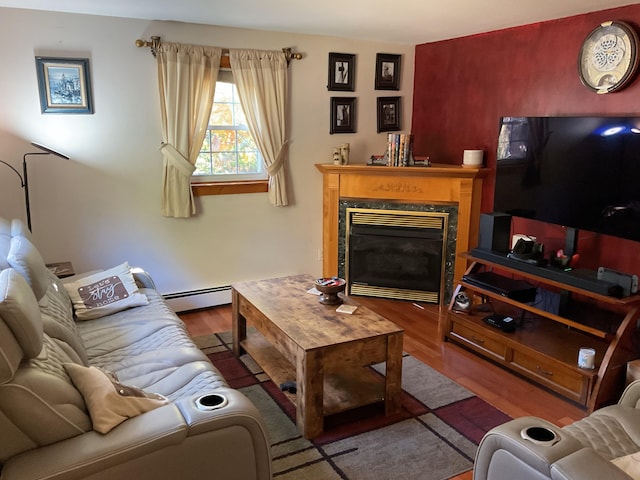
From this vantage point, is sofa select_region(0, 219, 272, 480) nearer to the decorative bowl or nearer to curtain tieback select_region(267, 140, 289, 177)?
the decorative bowl

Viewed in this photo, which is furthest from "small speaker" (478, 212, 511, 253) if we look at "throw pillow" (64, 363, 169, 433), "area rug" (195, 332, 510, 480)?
"throw pillow" (64, 363, 169, 433)

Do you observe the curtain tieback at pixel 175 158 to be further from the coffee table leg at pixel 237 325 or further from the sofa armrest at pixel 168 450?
the sofa armrest at pixel 168 450

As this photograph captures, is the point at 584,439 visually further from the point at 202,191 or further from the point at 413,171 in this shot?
the point at 202,191

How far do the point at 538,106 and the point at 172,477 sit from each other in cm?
340

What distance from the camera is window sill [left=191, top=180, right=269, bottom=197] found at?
412cm

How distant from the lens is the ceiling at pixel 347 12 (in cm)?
317

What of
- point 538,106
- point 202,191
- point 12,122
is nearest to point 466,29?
point 538,106

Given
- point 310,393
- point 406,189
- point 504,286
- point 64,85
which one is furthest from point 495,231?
point 64,85

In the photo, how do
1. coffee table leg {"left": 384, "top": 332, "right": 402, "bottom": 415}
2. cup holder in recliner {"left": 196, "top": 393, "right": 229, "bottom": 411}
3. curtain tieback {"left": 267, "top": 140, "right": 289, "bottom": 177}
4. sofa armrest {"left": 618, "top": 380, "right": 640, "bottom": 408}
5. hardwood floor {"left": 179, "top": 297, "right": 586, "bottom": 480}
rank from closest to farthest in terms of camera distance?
cup holder in recliner {"left": 196, "top": 393, "right": 229, "bottom": 411}
sofa armrest {"left": 618, "top": 380, "right": 640, "bottom": 408}
coffee table leg {"left": 384, "top": 332, "right": 402, "bottom": 415}
hardwood floor {"left": 179, "top": 297, "right": 586, "bottom": 480}
curtain tieback {"left": 267, "top": 140, "right": 289, "bottom": 177}

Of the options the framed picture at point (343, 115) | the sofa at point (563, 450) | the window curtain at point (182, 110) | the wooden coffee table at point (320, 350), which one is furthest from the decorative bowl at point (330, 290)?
the framed picture at point (343, 115)

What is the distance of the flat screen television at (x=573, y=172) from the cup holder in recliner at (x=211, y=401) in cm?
245

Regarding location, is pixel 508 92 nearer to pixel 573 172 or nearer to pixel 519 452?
pixel 573 172

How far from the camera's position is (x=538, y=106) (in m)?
3.73

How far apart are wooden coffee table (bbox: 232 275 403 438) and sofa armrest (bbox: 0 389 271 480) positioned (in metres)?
0.72
